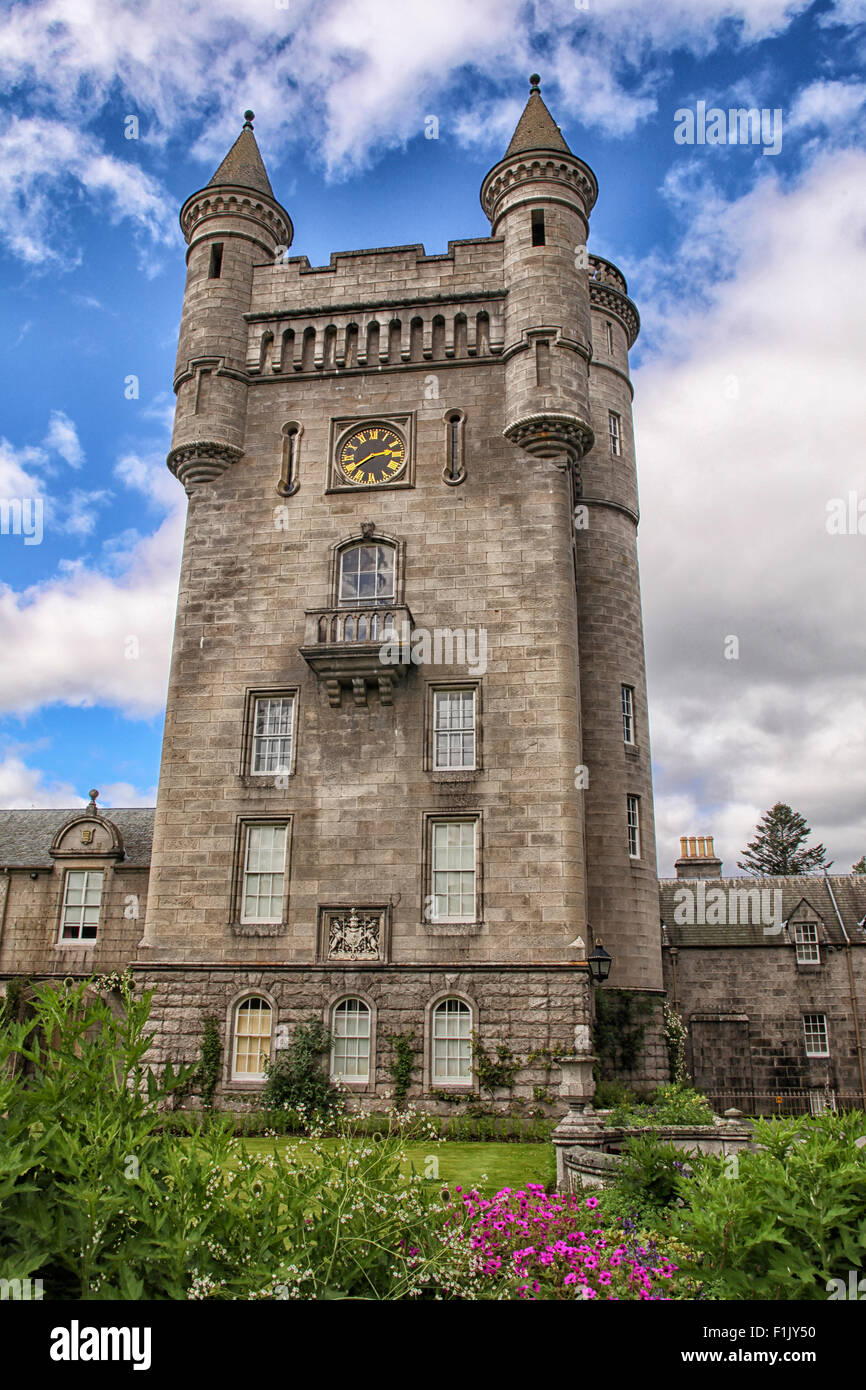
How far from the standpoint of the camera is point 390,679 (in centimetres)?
2203

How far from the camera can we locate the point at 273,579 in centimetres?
2375

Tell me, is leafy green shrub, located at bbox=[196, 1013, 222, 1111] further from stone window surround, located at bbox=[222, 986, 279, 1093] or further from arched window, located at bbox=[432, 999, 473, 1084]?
arched window, located at bbox=[432, 999, 473, 1084]

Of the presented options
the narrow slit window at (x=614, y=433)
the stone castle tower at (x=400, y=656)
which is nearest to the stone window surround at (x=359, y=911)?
the stone castle tower at (x=400, y=656)

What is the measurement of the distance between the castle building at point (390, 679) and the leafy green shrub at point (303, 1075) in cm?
37

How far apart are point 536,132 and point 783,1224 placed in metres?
27.0

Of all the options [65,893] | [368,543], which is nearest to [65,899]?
[65,893]

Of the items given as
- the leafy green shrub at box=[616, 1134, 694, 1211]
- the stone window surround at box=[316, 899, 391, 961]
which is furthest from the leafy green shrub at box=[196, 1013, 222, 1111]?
the leafy green shrub at box=[616, 1134, 694, 1211]

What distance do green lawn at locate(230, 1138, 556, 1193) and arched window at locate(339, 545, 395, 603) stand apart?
38.9 ft

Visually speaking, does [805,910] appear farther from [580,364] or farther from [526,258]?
[526,258]

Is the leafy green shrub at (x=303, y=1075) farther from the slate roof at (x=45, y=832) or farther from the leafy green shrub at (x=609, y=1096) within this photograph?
the slate roof at (x=45, y=832)

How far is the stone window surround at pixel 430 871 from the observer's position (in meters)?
20.4

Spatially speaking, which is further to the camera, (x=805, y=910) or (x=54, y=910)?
(x=805, y=910)
